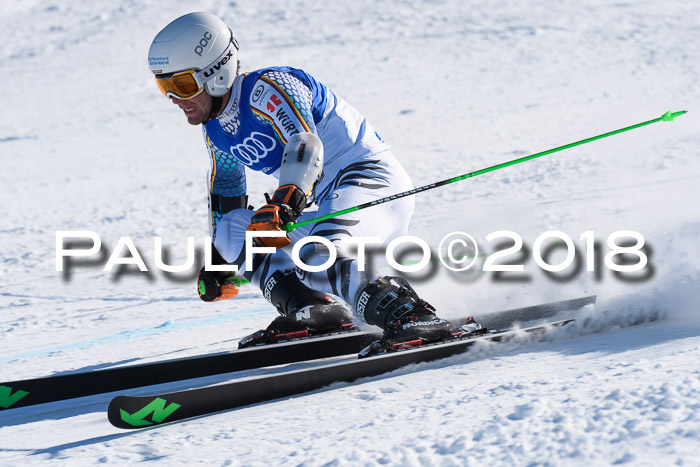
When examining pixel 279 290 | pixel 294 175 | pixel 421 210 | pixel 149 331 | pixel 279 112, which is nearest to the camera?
pixel 294 175

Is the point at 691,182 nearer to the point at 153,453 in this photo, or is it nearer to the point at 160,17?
the point at 153,453

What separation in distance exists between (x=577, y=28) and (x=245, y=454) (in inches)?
497

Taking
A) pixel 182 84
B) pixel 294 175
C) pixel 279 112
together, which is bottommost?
pixel 294 175

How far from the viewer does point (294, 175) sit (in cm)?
315

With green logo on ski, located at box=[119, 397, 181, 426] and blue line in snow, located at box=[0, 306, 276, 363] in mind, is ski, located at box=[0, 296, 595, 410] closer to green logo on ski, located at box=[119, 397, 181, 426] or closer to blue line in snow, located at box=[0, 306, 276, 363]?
green logo on ski, located at box=[119, 397, 181, 426]

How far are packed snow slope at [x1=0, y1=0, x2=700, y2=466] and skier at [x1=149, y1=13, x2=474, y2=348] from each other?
0.84 ft

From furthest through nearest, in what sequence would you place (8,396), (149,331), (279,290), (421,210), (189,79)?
(421,210), (149,331), (279,290), (189,79), (8,396)

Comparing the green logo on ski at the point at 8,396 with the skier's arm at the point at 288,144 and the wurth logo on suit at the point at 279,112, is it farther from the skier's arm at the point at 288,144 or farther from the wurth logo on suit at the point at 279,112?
the wurth logo on suit at the point at 279,112

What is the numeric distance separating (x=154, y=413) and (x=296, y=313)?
3.99 ft

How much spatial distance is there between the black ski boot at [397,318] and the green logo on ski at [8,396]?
50.6 inches

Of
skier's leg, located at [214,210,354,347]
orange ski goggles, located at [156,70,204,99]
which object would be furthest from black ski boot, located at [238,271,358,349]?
orange ski goggles, located at [156,70,204,99]

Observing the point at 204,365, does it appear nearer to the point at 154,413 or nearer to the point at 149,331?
the point at 154,413

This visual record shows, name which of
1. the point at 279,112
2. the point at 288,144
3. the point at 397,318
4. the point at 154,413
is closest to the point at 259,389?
the point at 154,413

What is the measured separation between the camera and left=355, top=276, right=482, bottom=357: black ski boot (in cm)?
312
